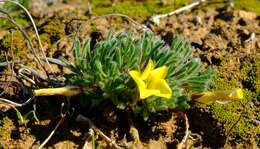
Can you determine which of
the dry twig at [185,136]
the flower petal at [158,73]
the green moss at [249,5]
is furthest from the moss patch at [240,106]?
the green moss at [249,5]

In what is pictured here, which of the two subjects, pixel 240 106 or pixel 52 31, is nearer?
pixel 240 106

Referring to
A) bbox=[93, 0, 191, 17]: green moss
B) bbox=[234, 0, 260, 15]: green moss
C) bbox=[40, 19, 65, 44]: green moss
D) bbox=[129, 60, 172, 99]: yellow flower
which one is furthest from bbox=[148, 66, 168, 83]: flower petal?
bbox=[234, 0, 260, 15]: green moss

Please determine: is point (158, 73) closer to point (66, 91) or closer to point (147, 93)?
point (147, 93)

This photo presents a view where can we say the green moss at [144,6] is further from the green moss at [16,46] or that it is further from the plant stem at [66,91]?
the plant stem at [66,91]

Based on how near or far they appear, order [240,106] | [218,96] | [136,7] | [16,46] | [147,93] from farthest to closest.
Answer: [136,7], [16,46], [240,106], [218,96], [147,93]

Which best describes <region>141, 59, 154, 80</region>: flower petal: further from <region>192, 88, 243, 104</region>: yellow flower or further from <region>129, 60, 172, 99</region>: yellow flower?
<region>192, 88, 243, 104</region>: yellow flower

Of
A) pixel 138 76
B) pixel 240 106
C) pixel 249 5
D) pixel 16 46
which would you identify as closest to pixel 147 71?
pixel 138 76

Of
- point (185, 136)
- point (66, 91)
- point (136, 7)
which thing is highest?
point (136, 7)
